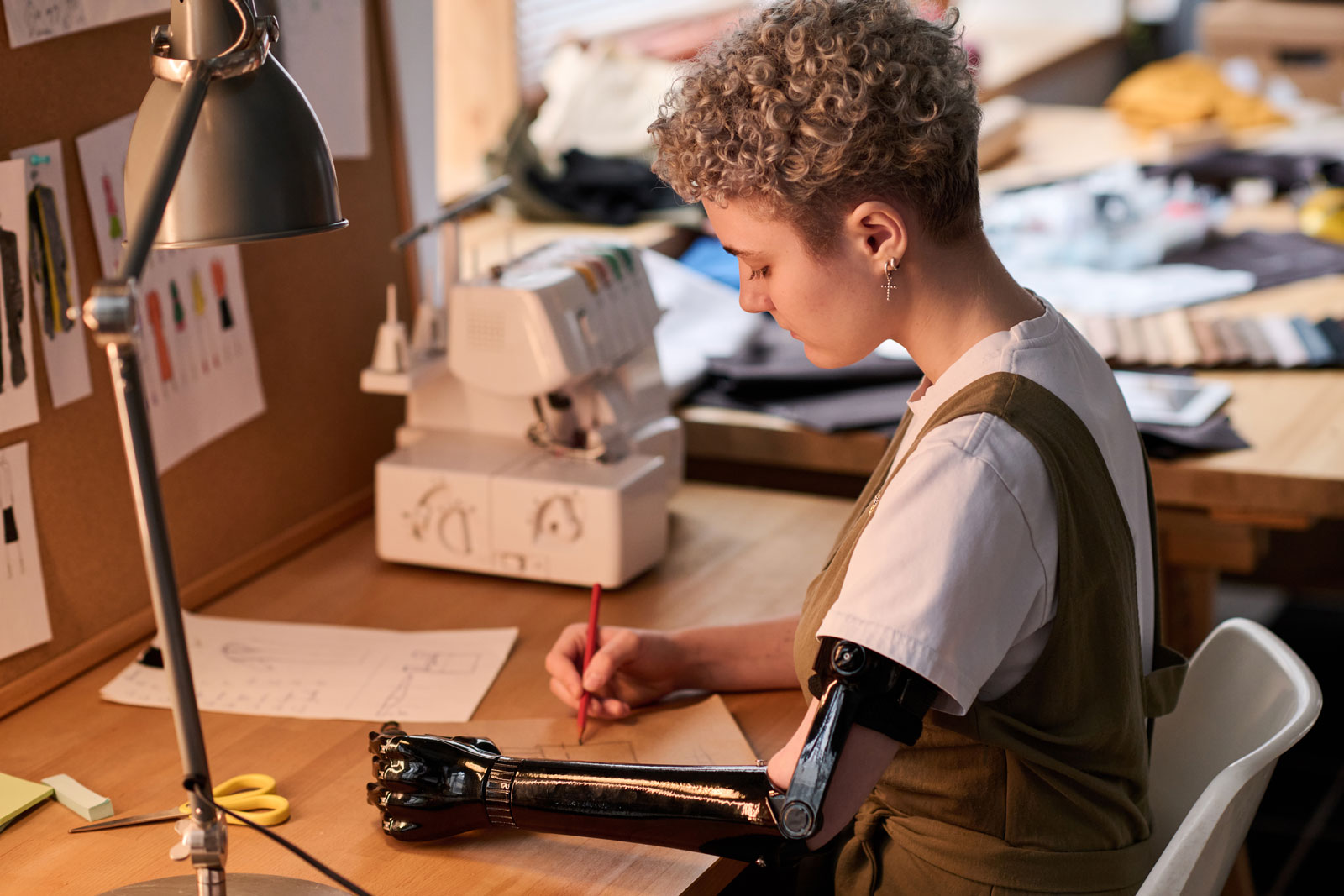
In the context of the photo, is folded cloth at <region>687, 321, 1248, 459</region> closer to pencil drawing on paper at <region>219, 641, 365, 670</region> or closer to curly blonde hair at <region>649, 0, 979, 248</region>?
pencil drawing on paper at <region>219, 641, 365, 670</region>

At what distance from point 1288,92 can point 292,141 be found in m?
3.55

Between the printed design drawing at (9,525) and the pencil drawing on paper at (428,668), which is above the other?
the printed design drawing at (9,525)

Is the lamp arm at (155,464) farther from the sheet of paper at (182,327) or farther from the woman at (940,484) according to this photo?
the sheet of paper at (182,327)

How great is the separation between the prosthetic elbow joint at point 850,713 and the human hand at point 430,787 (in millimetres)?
300

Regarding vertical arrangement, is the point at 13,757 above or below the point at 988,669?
below

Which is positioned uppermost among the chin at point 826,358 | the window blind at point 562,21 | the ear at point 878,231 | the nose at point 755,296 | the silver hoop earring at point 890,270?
the window blind at point 562,21

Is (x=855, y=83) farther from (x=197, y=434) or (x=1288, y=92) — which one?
(x=1288, y=92)

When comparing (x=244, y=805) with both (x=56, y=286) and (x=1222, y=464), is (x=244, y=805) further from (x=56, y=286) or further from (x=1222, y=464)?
(x=1222, y=464)

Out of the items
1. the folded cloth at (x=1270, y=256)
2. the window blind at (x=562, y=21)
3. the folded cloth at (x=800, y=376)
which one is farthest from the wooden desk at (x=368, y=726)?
the window blind at (x=562, y=21)

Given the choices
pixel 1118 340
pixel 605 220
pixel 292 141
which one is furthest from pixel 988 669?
pixel 605 220

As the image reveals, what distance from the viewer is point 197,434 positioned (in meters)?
1.60

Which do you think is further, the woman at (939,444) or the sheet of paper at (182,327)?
the sheet of paper at (182,327)

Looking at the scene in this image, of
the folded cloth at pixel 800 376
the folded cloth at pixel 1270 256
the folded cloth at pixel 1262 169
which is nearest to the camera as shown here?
the folded cloth at pixel 800 376

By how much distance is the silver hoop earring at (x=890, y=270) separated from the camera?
3.42ft
